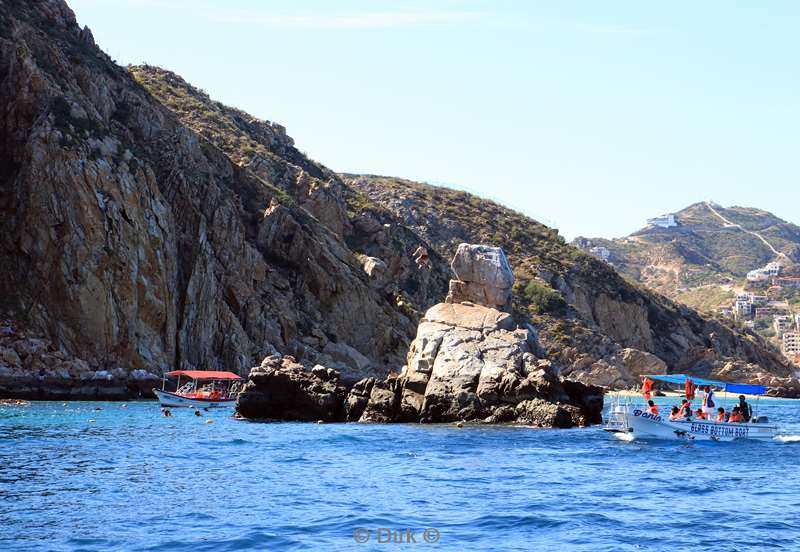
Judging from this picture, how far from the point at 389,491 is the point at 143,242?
58.0 m

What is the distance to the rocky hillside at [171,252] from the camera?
79.0m

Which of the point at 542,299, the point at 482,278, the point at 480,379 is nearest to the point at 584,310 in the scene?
the point at 542,299

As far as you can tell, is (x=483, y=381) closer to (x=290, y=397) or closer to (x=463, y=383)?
(x=463, y=383)

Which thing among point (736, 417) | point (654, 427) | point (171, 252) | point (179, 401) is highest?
point (171, 252)

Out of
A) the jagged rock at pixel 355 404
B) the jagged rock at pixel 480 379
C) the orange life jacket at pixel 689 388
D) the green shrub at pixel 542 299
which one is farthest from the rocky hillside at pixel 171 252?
the jagged rock at pixel 355 404

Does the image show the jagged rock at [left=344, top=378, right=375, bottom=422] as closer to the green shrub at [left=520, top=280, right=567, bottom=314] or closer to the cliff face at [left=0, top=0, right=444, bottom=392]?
the cliff face at [left=0, top=0, right=444, bottom=392]

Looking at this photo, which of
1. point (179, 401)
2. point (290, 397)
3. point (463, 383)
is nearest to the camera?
point (463, 383)

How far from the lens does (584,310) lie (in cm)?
15350

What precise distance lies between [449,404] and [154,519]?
98.5 ft

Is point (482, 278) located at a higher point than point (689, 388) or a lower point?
higher

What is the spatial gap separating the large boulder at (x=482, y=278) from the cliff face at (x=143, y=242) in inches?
1251

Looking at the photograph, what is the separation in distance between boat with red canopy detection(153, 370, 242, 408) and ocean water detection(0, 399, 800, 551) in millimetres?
21437

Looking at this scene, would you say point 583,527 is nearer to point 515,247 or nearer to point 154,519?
point 154,519

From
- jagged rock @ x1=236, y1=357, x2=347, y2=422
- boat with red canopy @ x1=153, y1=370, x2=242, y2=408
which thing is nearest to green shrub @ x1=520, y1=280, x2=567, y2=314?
boat with red canopy @ x1=153, y1=370, x2=242, y2=408
